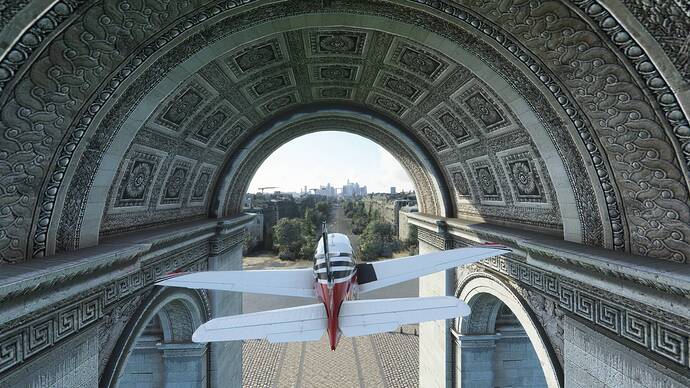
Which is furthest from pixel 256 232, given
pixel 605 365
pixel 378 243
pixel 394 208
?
pixel 605 365

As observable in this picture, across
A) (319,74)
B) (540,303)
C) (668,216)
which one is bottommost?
(540,303)

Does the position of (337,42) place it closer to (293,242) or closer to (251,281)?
(251,281)

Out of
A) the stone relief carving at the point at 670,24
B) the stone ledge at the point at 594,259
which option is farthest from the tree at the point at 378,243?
the stone relief carving at the point at 670,24

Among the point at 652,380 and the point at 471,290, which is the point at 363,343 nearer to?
the point at 471,290

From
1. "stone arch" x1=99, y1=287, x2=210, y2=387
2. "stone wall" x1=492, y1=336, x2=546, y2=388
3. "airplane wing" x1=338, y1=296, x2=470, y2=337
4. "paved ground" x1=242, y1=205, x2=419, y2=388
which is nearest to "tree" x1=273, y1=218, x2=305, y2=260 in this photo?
"paved ground" x1=242, y1=205, x2=419, y2=388

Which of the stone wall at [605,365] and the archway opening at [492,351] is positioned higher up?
the stone wall at [605,365]

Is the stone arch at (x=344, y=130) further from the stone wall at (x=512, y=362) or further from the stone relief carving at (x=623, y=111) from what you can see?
the stone relief carving at (x=623, y=111)

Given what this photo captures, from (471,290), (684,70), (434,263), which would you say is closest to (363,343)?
(471,290)
